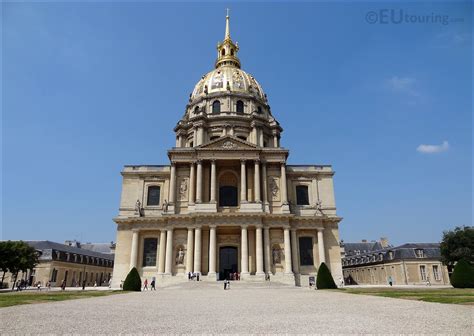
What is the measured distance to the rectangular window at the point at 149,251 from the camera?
3544cm

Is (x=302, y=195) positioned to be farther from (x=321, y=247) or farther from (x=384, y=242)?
(x=384, y=242)

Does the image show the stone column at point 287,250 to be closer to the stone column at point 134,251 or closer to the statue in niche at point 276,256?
the statue in niche at point 276,256

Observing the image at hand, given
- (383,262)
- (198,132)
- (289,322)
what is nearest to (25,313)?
(289,322)

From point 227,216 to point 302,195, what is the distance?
975cm

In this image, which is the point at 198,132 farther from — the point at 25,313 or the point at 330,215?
the point at 25,313

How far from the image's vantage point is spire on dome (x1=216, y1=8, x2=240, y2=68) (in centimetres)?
5814

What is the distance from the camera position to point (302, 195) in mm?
38781

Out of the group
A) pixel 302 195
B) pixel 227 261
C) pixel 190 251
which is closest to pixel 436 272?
pixel 302 195

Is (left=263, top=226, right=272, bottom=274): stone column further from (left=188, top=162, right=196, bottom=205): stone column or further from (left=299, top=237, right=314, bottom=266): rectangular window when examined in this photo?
(left=188, top=162, right=196, bottom=205): stone column

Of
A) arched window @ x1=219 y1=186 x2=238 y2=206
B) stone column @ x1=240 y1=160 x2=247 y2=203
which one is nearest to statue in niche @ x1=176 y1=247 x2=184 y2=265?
arched window @ x1=219 y1=186 x2=238 y2=206

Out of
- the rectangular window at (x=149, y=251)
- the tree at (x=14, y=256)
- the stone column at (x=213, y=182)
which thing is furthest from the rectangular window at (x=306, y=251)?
the tree at (x=14, y=256)

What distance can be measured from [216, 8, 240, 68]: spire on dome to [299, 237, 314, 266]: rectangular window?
3369 cm

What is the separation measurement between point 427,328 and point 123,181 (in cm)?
3568

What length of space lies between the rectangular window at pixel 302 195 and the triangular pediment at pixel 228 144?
7029 mm
